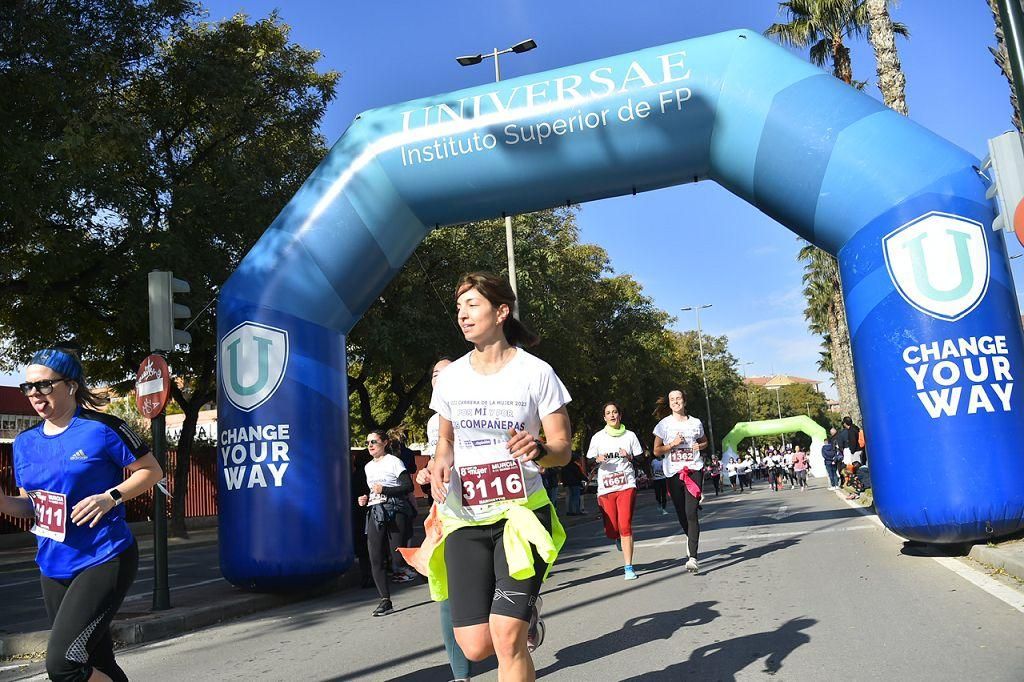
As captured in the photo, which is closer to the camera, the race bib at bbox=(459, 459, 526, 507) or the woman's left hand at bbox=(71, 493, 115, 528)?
the race bib at bbox=(459, 459, 526, 507)

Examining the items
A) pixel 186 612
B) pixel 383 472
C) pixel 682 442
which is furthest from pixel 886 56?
pixel 186 612

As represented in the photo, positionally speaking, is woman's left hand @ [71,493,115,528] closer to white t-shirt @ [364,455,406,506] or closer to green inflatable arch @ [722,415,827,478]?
white t-shirt @ [364,455,406,506]

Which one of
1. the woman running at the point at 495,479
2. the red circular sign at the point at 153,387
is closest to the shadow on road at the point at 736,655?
the woman running at the point at 495,479

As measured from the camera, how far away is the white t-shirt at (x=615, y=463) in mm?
9250

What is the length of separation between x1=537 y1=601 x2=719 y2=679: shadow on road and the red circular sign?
4.46m

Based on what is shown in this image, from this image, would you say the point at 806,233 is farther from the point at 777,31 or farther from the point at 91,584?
the point at 777,31

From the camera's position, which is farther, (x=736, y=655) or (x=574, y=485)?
(x=574, y=485)

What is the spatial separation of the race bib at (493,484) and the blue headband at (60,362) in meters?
1.88

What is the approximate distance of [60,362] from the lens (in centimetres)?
402

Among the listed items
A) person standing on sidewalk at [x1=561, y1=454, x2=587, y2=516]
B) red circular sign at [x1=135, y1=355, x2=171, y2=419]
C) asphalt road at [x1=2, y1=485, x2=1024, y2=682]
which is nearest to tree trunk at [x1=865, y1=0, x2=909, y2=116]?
asphalt road at [x1=2, y1=485, x2=1024, y2=682]

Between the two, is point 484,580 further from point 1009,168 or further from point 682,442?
point 682,442

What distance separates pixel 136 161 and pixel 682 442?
33.6ft

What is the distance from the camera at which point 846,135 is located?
28.8 ft

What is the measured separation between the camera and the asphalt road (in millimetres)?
4938
